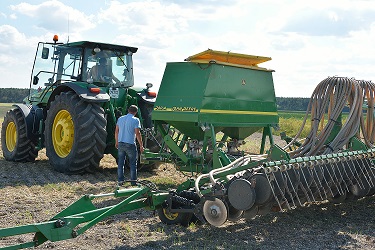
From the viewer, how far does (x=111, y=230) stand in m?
5.43

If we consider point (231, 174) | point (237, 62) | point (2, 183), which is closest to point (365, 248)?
point (231, 174)

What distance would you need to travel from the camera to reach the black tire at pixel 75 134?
8.43 meters

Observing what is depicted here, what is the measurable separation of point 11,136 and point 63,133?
2306mm

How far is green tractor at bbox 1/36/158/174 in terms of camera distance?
852 centimetres

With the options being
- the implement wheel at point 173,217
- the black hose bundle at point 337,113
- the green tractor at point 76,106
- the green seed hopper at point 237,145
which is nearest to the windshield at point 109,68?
the green tractor at point 76,106

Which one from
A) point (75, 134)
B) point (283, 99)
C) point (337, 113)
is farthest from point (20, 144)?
point (283, 99)

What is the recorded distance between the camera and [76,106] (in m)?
8.54

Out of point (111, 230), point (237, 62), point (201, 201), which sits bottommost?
point (111, 230)

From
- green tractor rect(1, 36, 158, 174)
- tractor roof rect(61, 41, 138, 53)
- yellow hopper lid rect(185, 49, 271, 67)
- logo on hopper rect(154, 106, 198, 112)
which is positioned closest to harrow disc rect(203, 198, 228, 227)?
logo on hopper rect(154, 106, 198, 112)

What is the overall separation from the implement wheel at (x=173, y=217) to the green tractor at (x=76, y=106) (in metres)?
3.07

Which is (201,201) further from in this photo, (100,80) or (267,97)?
(100,80)

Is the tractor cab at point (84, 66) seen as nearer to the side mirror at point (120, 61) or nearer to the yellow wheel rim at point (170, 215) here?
the side mirror at point (120, 61)

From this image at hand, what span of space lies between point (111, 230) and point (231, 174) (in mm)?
1370

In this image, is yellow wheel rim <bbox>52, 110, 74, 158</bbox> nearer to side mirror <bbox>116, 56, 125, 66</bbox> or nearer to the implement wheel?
side mirror <bbox>116, 56, 125, 66</bbox>
